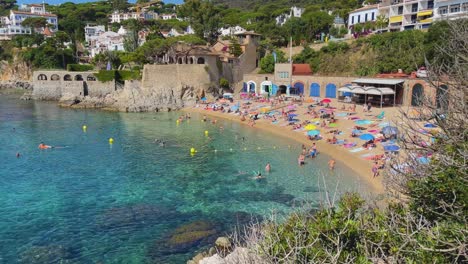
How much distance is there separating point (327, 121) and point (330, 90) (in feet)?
35.6

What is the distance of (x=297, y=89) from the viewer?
150 ft

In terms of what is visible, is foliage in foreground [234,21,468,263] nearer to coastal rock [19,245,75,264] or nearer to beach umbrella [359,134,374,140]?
coastal rock [19,245,75,264]

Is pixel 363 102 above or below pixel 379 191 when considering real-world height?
above

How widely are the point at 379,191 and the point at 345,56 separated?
31.9m

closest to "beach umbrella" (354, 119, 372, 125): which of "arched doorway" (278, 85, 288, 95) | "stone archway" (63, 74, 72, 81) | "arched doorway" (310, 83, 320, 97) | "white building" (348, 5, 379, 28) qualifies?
"arched doorway" (310, 83, 320, 97)

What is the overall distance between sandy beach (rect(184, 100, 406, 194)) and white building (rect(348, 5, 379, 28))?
2246cm

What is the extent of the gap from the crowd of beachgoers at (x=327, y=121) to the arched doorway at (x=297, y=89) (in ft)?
7.39

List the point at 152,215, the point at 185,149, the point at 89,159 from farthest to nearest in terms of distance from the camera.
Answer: the point at 185,149 → the point at 89,159 → the point at 152,215

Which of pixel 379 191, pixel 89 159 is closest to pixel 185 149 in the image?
pixel 89 159

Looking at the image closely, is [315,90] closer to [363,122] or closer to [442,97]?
[363,122]

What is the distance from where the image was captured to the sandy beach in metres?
22.0

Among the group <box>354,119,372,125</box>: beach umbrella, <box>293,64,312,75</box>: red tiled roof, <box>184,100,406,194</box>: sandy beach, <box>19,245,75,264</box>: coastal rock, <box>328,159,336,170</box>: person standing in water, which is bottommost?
<box>19,245,75,264</box>: coastal rock

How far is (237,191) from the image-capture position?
784 inches

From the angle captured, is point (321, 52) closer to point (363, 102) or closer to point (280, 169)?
point (363, 102)
